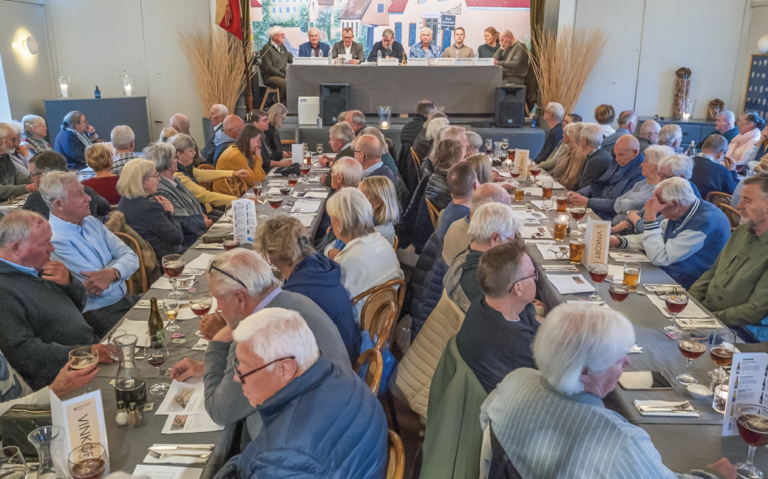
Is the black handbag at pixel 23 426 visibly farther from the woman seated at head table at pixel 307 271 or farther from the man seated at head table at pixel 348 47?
the man seated at head table at pixel 348 47

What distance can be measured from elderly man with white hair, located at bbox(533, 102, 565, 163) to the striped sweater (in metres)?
6.48

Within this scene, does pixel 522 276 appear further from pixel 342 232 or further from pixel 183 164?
pixel 183 164

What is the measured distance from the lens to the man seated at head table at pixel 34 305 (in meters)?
2.62

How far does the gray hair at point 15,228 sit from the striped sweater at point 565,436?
2.19 m

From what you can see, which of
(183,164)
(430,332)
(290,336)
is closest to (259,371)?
(290,336)

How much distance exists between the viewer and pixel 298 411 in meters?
1.67

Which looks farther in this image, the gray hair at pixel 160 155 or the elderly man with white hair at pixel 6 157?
the elderly man with white hair at pixel 6 157

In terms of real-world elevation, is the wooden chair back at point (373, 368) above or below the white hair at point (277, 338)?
below

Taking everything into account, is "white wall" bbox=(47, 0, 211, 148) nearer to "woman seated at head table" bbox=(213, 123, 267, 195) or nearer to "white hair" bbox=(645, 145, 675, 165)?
"woman seated at head table" bbox=(213, 123, 267, 195)

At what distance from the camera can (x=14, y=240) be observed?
2686 mm

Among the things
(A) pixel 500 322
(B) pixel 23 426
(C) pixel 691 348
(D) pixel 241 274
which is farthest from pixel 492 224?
(B) pixel 23 426

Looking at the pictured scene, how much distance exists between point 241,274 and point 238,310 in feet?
0.48

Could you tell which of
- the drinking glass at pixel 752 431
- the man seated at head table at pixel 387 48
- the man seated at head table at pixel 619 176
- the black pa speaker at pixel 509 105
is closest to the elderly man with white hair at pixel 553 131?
the black pa speaker at pixel 509 105

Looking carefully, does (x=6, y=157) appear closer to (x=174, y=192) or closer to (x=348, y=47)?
(x=174, y=192)
